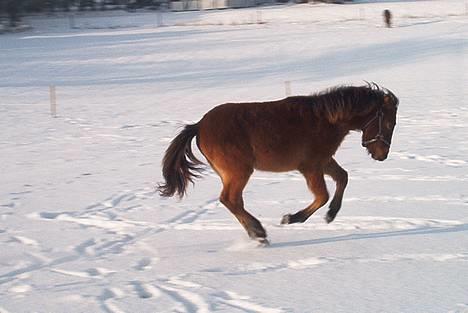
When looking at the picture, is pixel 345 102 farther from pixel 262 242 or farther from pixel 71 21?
pixel 71 21

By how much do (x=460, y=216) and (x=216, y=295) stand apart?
3.47 m

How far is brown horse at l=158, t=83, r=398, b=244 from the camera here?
7293 millimetres

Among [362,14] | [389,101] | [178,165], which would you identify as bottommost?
[362,14]

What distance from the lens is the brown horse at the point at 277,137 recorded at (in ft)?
23.9

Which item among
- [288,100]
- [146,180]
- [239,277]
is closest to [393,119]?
[288,100]

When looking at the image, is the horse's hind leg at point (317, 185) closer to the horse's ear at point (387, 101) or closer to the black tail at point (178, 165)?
the horse's ear at point (387, 101)

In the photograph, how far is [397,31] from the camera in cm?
4841

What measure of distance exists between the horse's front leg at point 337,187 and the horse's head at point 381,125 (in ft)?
1.28

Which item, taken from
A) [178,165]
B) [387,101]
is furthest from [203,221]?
[387,101]

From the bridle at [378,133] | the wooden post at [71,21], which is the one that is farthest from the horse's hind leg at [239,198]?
the wooden post at [71,21]

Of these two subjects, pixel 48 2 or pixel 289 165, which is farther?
pixel 48 2

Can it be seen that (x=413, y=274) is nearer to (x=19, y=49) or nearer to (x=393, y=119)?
(x=393, y=119)

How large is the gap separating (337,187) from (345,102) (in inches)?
34.9

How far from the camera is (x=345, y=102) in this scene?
745 centimetres
